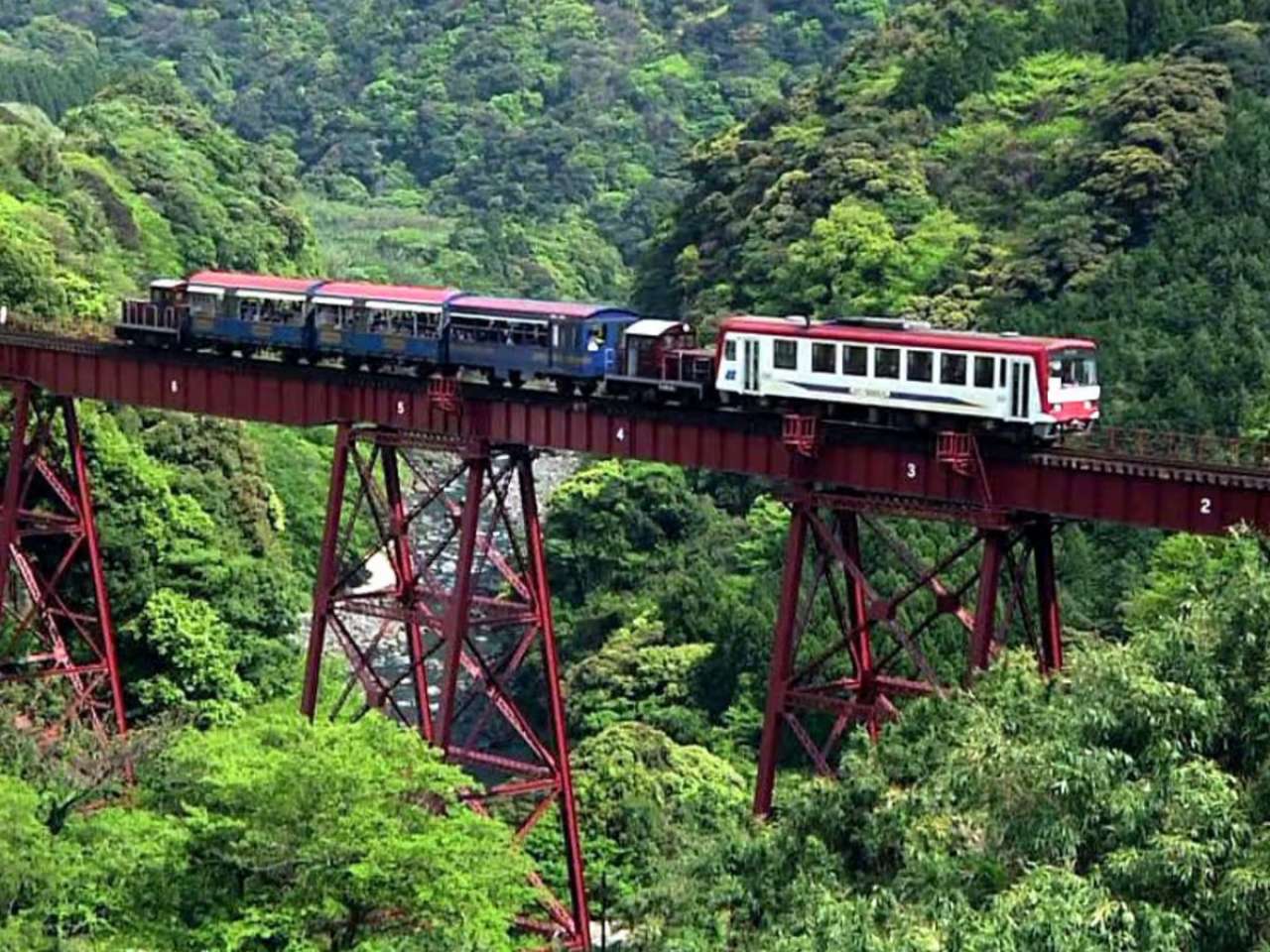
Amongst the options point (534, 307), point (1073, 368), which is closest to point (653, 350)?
point (534, 307)

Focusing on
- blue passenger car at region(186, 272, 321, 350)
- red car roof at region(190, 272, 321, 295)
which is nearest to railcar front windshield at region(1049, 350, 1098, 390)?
blue passenger car at region(186, 272, 321, 350)

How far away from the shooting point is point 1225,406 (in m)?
60.3

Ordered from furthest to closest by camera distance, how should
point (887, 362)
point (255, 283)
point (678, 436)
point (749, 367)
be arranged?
1. point (255, 283)
2. point (678, 436)
3. point (749, 367)
4. point (887, 362)

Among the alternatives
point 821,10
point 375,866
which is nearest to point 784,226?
point 375,866

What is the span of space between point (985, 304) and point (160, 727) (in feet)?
97.5

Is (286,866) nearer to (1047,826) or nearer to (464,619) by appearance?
(464,619)

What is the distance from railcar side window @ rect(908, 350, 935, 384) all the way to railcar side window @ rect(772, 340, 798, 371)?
196cm

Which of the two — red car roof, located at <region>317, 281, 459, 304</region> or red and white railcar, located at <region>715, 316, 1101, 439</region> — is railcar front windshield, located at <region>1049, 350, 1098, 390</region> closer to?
red and white railcar, located at <region>715, 316, 1101, 439</region>

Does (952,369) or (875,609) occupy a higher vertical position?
(952,369)

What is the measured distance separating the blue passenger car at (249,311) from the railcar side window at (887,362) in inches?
445

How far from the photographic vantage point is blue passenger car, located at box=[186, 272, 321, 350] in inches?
1748

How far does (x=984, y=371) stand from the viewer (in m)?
36.0

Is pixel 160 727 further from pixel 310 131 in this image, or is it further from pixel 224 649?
pixel 310 131

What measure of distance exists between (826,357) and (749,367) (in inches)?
56.4
